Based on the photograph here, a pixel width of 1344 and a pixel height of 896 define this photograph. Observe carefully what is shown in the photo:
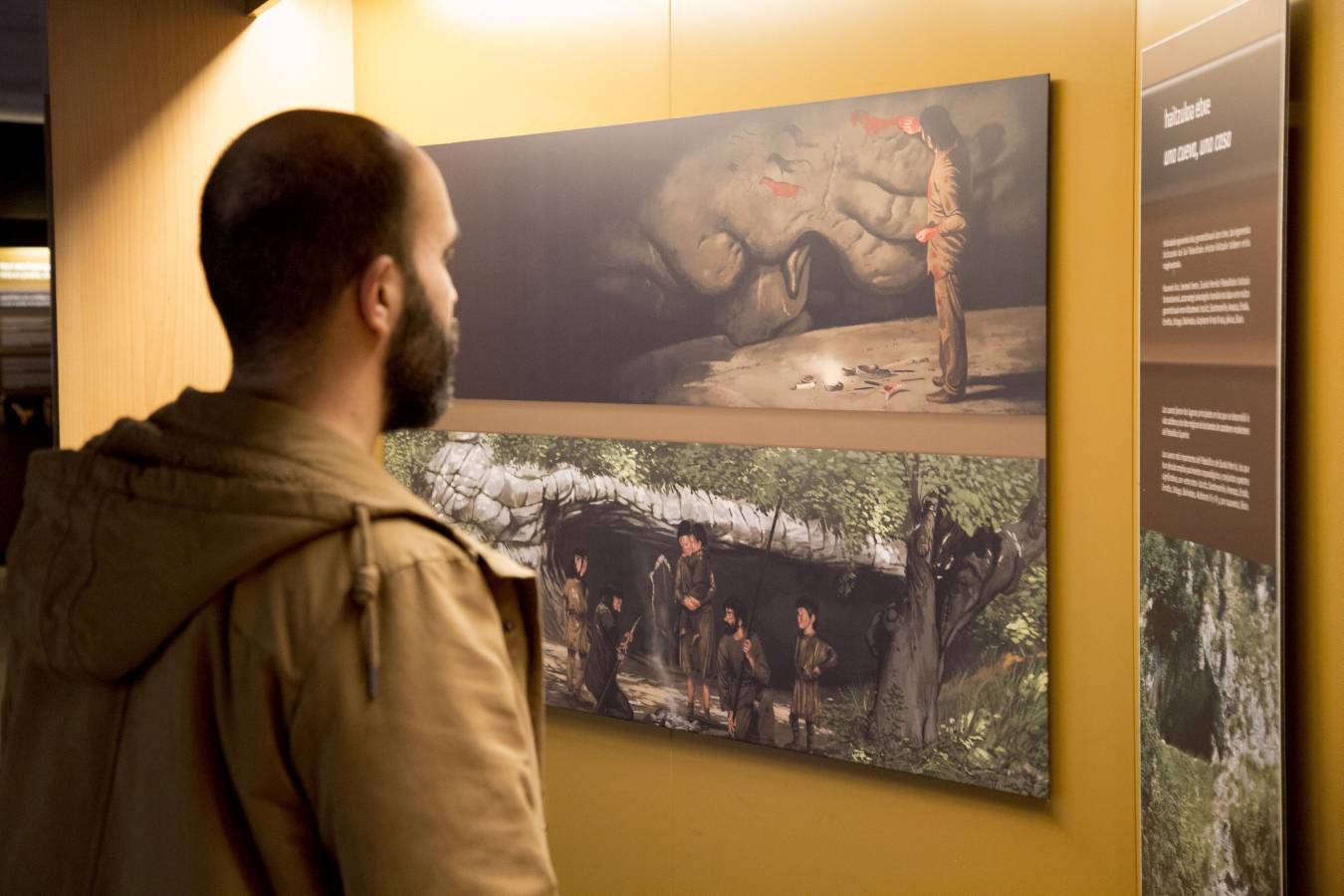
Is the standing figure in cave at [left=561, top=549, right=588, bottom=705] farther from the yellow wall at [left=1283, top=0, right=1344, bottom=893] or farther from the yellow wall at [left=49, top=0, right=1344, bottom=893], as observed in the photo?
the yellow wall at [left=1283, top=0, right=1344, bottom=893]

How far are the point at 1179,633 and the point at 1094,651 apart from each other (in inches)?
19.0

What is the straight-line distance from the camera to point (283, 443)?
1.34m

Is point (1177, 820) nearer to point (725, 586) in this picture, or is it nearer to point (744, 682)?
point (744, 682)

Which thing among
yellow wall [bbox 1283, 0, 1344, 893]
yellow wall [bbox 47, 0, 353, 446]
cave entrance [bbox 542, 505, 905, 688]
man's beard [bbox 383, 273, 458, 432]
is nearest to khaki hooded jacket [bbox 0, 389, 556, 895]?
man's beard [bbox 383, 273, 458, 432]

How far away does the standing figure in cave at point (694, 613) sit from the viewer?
3.97 m

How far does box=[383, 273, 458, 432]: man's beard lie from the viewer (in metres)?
1.45

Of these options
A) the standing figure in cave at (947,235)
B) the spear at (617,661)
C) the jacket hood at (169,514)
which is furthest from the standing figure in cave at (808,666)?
the jacket hood at (169,514)

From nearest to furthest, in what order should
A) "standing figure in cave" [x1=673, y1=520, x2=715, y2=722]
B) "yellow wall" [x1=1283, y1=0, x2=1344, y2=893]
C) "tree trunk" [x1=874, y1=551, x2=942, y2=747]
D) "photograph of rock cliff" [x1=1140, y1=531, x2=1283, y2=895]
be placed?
"yellow wall" [x1=1283, y1=0, x2=1344, y2=893], "photograph of rock cliff" [x1=1140, y1=531, x2=1283, y2=895], "tree trunk" [x1=874, y1=551, x2=942, y2=747], "standing figure in cave" [x1=673, y1=520, x2=715, y2=722]

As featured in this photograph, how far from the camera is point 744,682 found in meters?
3.92

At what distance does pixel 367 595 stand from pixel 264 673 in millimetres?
128

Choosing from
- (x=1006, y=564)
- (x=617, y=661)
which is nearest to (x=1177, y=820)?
(x=1006, y=564)

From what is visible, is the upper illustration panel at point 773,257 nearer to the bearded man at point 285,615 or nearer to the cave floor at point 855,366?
the cave floor at point 855,366

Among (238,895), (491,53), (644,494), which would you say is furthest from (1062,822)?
(491,53)

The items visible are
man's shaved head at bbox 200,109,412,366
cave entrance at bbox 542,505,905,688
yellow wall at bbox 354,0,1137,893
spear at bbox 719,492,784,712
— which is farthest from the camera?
spear at bbox 719,492,784,712
